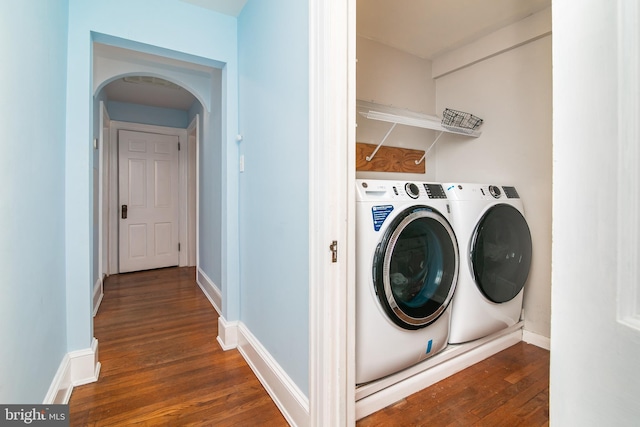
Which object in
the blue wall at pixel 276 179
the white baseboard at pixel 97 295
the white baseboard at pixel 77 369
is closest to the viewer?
the blue wall at pixel 276 179

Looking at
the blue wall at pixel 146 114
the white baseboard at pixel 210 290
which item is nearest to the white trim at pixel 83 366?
the white baseboard at pixel 210 290

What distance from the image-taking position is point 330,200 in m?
1.13

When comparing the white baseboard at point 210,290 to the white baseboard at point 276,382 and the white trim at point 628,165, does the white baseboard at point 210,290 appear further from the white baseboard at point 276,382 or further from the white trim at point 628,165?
the white trim at point 628,165

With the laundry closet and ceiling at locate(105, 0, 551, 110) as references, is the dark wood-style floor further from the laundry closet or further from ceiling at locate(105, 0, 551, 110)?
ceiling at locate(105, 0, 551, 110)

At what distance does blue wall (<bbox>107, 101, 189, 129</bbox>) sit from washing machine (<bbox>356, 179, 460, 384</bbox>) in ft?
13.4

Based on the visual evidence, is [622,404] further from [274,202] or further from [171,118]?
[171,118]

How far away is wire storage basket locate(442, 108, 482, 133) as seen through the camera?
237cm

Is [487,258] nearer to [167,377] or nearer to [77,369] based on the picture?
[167,377]

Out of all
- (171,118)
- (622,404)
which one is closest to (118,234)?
(171,118)

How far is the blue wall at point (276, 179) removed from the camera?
129cm

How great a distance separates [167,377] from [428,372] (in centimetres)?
152

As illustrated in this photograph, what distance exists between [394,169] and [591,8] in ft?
7.48

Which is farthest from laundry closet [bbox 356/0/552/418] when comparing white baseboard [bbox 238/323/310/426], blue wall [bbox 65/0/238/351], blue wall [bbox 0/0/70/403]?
blue wall [bbox 0/0/70/403]

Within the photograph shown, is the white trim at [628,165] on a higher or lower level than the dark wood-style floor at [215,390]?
higher
